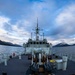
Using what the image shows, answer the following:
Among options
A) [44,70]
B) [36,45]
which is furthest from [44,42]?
[44,70]

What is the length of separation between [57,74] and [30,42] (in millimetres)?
28462

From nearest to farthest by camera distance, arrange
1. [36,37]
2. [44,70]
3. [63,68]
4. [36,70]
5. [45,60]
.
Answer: [36,70]
[44,70]
[63,68]
[45,60]
[36,37]

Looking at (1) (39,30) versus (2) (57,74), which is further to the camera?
(1) (39,30)

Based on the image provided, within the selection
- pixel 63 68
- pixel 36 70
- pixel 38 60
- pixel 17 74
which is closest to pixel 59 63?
pixel 63 68

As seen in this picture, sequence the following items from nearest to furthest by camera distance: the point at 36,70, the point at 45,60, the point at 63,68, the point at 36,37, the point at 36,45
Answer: the point at 36,70
the point at 63,68
the point at 45,60
the point at 36,45
the point at 36,37

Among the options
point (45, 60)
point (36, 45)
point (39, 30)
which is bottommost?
point (45, 60)

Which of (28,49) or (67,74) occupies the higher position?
(28,49)

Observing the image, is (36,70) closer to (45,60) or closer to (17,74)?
(17,74)

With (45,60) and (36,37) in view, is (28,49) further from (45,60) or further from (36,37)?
(45,60)

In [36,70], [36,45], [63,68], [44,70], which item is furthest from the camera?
[36,45]

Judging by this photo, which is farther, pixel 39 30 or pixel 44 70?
pixel 39 30

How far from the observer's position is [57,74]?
46.6ft

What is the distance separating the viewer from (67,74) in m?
14.3

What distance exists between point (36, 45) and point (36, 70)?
2724 centimetres
